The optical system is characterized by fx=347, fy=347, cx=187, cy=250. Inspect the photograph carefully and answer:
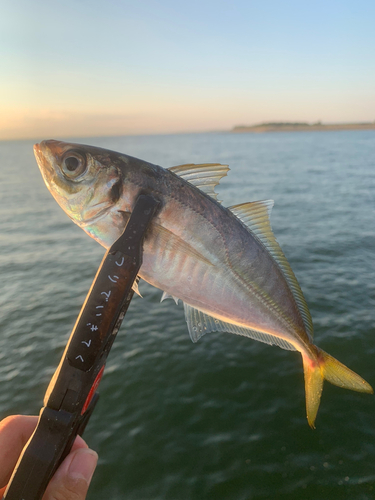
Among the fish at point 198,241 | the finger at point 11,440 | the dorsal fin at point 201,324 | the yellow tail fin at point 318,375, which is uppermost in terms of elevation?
the fish at point 198,241

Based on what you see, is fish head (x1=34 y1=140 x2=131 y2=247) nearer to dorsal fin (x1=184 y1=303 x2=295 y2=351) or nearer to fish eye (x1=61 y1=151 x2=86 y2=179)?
fish eye (x1=61 y1=151 x2=86 y2=179)

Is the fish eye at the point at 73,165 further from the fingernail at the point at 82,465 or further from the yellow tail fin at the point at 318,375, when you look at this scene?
the yellow tail fin at the point at 318,375

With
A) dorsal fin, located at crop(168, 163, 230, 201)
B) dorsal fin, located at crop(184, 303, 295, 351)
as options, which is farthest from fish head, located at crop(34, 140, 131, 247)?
dorsal fin, located at crop(184, 303, 295, 351)

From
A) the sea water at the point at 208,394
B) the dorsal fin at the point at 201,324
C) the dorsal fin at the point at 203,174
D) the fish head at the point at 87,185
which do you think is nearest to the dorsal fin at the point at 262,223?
the dorsal fin at the point at 203,174

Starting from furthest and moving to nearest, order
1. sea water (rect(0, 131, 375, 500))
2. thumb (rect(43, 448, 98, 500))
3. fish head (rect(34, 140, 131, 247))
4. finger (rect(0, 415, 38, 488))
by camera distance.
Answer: sea water (rect(0, 131, 375, 500)) < finger (rect(0, 415, 38, 488)) < fish head (rect(34, 140, 131, 247)) < thumb (rect(43, 448, 98, 500))

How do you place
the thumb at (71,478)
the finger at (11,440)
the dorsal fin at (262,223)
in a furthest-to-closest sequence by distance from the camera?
the dorsal fin at (262,223) → the finger at (11,440) → the thumb at (71,478)

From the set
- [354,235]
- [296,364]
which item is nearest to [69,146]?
[296,364]

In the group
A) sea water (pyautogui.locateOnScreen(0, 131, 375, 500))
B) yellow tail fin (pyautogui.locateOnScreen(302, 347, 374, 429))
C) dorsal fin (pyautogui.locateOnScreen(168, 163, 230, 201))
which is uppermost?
dorsal fin (pyautogui.locateOnScreen(168, 163, 230, 201))

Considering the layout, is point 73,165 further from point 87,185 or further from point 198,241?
point 198,241

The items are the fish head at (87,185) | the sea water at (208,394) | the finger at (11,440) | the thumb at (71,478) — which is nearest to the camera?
the thumb at (71,478)
